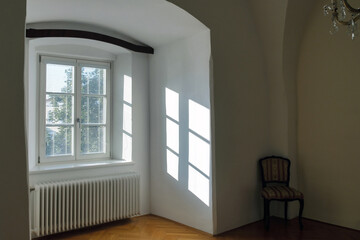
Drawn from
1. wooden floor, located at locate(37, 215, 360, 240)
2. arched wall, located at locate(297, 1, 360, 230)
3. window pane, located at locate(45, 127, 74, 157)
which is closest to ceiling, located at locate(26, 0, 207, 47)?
window pane, located at locate(45, 127, 74, 157)

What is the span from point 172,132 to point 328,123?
227cm

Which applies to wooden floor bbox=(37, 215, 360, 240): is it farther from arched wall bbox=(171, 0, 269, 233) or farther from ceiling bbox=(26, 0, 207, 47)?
ceiling bbox=(26, 0, 207, 47)

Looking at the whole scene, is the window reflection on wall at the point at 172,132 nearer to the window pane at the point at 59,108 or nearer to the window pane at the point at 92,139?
the window pane at the point at 92,139

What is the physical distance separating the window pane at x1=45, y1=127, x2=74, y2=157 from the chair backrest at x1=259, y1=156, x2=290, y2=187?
2.85 metres

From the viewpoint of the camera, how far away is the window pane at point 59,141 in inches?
169

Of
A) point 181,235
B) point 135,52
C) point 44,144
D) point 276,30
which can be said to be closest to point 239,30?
point 276,30

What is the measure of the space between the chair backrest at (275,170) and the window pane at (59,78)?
3069mm

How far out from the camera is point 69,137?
4477 mm

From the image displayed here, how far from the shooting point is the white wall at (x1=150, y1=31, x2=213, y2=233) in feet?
13.2

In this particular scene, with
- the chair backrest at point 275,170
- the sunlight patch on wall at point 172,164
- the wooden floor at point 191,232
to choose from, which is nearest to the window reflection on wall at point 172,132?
the sunlight patch on wall at point 172,164

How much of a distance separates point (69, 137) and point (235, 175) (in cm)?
247

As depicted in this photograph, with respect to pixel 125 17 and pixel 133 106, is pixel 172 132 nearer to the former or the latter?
pixel 133 106

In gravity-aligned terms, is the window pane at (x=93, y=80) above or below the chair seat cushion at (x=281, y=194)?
above

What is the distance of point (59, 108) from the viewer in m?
4.39
